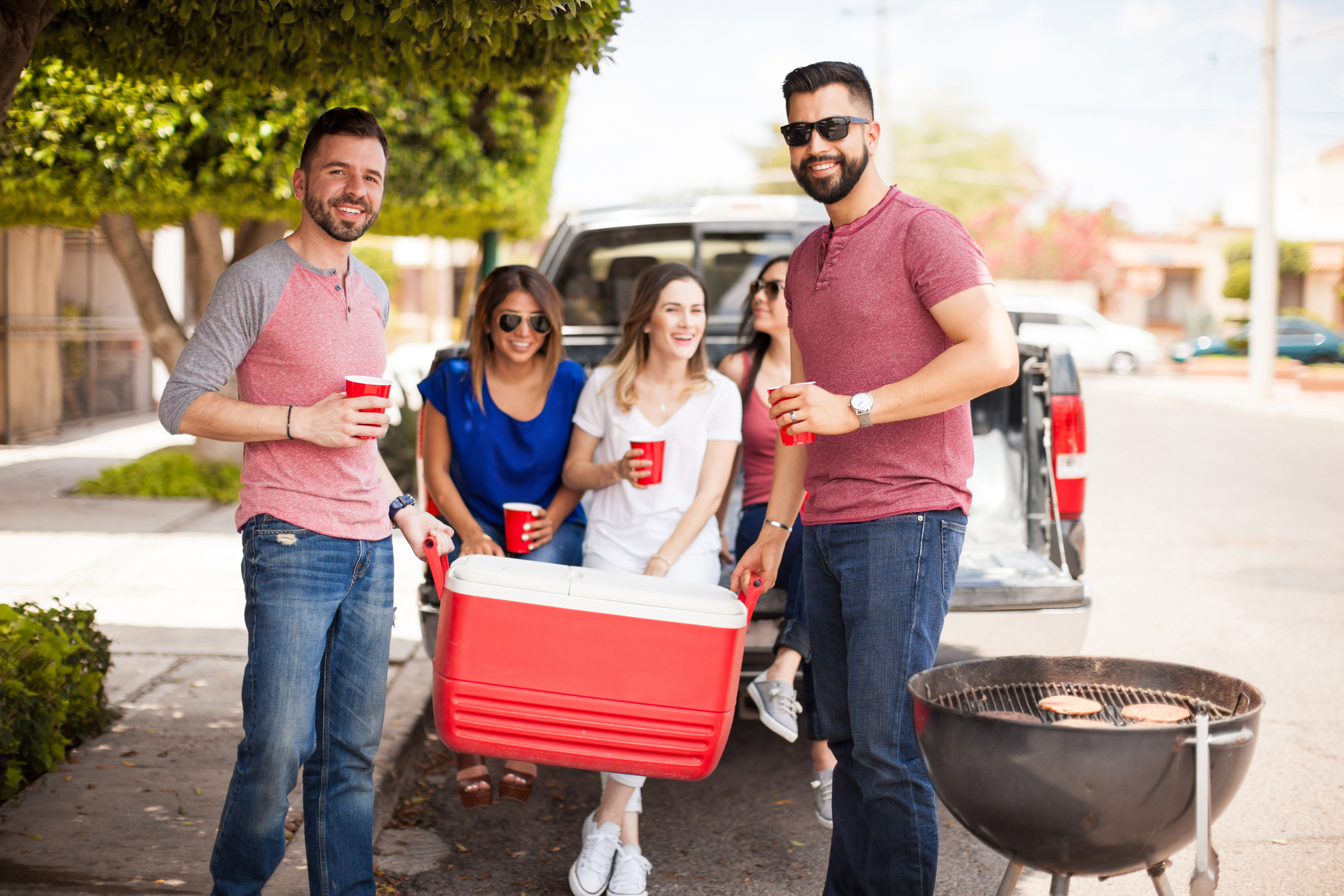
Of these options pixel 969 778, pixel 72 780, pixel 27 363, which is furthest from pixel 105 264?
pixel 969 778

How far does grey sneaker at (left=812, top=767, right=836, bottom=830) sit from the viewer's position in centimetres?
397

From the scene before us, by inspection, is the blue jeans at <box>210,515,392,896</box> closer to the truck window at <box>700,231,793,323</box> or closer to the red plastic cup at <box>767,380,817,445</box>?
the red plastic cup at <box>767,380,817,445</box>

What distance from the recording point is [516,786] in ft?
12.7

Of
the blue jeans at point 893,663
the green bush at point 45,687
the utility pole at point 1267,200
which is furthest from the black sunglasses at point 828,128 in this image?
the utility pole at point 1267,200

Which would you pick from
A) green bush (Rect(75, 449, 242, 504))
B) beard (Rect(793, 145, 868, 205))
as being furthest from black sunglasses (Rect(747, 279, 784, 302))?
green bush (Rect(75, 449, 242, 504))

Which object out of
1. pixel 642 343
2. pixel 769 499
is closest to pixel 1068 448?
pixel 769 499

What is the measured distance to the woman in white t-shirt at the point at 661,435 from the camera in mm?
3941

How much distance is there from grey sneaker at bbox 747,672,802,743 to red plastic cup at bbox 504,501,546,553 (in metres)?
0.88

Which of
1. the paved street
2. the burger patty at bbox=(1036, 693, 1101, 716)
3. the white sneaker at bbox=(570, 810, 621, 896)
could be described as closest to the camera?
the burger patty at bbox=(1036, 693, 1101, 716)

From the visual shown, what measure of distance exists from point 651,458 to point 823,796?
53.6 inches

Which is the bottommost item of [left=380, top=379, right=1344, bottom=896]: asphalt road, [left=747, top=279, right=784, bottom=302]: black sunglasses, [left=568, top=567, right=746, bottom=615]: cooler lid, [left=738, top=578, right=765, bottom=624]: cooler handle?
[left=380, top=379, right=1344, bottom=896]: asphalt road

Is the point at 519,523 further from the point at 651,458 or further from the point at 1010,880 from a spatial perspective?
the point at 1010,880

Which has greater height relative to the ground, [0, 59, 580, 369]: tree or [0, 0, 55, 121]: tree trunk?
[0, 59, 580, 369]: tree

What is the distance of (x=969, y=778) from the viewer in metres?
2.17
